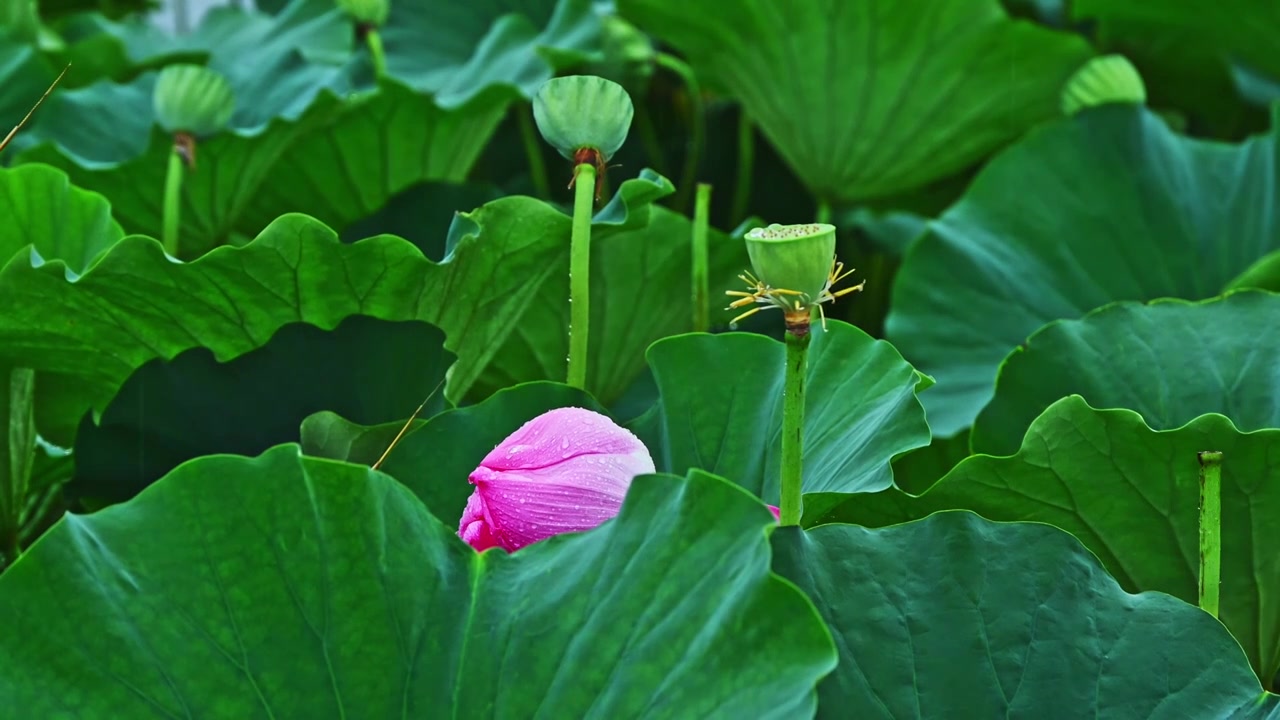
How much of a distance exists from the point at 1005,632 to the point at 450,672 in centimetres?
18

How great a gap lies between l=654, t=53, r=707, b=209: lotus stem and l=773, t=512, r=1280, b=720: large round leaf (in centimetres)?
74

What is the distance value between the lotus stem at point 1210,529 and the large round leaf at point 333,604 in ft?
0.64

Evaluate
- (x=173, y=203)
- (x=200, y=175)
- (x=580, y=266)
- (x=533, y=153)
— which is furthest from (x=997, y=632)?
(x=533, y=153)

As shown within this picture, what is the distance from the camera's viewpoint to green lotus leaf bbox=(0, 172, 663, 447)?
530mm

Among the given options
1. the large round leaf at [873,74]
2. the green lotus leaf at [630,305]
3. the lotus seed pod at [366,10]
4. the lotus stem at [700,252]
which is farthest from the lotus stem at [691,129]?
the lotus stem at [700,252]

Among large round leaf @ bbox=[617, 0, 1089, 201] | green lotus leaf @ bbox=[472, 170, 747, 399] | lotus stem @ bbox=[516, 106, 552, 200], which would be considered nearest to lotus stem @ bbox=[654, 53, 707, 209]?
large round leaf @ bbox=[617, 0, 1089, 201]

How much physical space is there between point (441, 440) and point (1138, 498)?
0.91 feet

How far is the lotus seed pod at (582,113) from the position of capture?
1.59ft

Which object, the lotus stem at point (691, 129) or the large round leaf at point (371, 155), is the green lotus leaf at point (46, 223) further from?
the lotus stem at point (691, 129)

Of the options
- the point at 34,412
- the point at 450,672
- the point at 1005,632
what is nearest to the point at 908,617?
the point at 1005,632

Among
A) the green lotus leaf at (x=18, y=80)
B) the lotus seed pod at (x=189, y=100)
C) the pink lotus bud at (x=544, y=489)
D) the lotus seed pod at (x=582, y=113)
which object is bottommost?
the pink lotus bud at (x=544, y=489)

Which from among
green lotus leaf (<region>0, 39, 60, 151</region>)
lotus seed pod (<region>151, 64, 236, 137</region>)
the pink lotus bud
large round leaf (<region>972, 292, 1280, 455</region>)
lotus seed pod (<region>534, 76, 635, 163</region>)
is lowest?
large round leaf (<region>972, 292, 1280, 455</region>)

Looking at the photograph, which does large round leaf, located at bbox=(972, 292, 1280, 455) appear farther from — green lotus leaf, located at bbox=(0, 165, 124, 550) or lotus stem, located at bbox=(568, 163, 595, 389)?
green lotus leaf, located at bbox=(0, 165, 124, 550)

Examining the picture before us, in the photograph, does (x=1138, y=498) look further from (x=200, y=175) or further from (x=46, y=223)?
(x=200, y=175)
